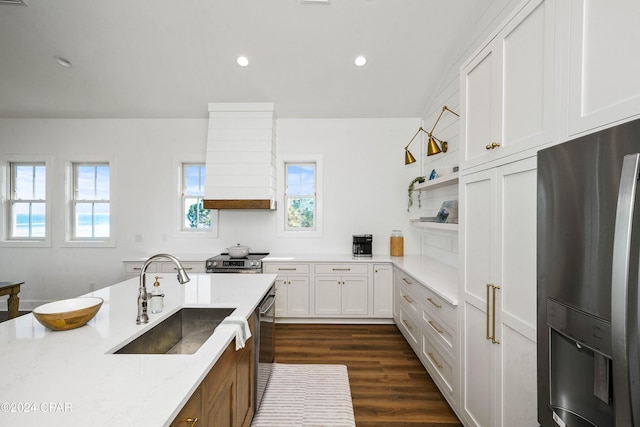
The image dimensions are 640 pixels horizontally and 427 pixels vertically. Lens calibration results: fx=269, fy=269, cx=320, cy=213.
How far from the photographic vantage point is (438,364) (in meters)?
2.17

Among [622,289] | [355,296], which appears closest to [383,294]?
[355,296]

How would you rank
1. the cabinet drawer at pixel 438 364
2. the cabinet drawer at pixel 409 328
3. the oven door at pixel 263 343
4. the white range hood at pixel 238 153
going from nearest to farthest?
the oven door at pixel 263 343
the cabinet drawer at pixel 438 364
the cabinet drawer at pixel 409 328
the white range hood at pixel 238 153

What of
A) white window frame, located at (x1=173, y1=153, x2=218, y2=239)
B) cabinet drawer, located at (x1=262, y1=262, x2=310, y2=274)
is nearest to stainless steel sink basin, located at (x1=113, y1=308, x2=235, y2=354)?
cabinet drawer, located at (x1=262, y1=262, x2=310, y2=274)

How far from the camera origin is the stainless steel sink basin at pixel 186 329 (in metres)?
1.44

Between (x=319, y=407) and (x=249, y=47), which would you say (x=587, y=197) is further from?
(x=249, y=47)

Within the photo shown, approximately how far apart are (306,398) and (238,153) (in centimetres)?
305

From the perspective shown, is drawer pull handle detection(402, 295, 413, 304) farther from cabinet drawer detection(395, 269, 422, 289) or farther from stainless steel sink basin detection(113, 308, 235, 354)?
stainless steel sink basin detection(113, 308, 235, 354)

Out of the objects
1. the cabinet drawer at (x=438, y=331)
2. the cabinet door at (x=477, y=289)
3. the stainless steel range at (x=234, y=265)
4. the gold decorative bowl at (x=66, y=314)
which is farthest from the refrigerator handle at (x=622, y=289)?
the stainless steel range at (x=234, y=265)

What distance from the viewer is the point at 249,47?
3.10 m

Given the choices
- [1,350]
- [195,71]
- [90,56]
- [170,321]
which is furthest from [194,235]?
[1,350]

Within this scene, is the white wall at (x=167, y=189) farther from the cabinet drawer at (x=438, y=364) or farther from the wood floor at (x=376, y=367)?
the cabinet drawer at (x=438, y=364)

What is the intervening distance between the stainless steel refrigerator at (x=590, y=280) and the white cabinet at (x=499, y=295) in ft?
0.95

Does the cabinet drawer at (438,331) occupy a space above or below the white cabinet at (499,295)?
below

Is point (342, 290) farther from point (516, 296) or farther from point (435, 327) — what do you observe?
Answer: point (516, 296)
